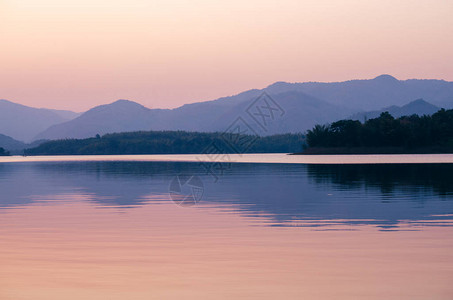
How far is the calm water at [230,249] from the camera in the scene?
1545 cm

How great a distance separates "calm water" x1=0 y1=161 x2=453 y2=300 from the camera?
608 inches

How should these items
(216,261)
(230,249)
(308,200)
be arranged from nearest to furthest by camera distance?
(216,261), (230,249), (308,200)

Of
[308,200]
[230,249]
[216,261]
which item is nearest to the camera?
[216,261]

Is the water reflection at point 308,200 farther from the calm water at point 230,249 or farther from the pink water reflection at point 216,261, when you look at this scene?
the pink water reflection at point 216,261

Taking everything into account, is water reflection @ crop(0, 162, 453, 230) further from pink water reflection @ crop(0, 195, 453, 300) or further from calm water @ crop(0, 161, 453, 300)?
pink water reflection @ crop(0, 195, 453, 300)

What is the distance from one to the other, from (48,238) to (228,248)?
7048 millimetres

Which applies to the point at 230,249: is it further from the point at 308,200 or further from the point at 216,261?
the point at 308,200

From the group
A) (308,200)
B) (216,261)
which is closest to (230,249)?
(216,261)

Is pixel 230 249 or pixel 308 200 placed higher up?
pixel 308 200

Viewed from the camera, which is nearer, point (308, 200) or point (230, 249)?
point (230, 249)

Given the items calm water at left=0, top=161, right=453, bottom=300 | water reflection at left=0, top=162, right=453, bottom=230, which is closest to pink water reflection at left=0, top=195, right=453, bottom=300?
calm water at left=0, top=161, right=453, bottom=300

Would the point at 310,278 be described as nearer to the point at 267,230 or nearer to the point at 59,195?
the point at 267,230

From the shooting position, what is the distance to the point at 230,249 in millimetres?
20953

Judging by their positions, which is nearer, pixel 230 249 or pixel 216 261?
pixel 216 261
